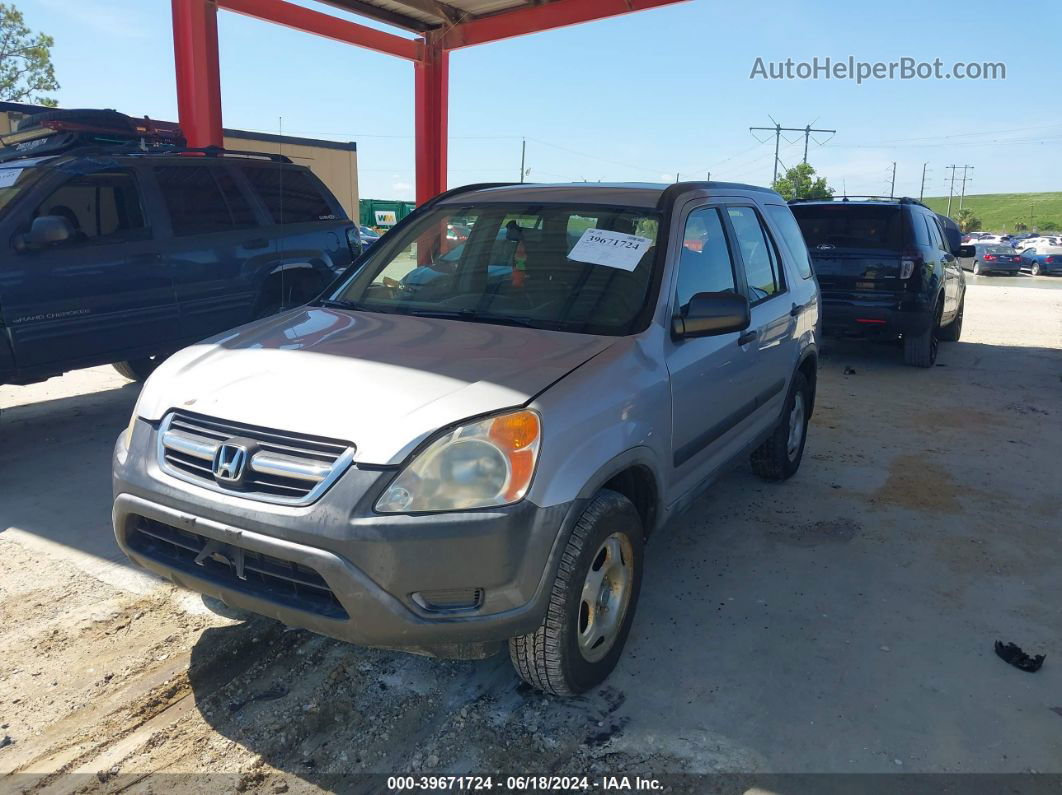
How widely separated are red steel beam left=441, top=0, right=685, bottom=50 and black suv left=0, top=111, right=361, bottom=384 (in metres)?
3.97

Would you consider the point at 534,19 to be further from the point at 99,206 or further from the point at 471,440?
the point at 471,440

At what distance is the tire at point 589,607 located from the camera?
2.56 m

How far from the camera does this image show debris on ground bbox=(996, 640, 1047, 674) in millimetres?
3150

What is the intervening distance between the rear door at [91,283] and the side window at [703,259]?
426cm

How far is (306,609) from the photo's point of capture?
235 cm

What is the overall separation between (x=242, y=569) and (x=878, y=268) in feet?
26.6

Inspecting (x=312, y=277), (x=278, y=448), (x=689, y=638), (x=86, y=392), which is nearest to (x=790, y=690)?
(x=689, y=638)

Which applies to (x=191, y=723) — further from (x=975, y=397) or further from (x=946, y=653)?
(x=975, y=397)

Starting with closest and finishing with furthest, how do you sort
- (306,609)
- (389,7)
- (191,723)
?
1. (306,609)
2. (191,723)
3. (389,7)

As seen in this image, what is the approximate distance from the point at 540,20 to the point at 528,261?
7.27 metres

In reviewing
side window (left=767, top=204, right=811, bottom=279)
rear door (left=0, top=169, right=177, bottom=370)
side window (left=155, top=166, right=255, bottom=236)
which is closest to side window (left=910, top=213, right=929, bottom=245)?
side window (left=767, top=204, right=811, bottom=279)

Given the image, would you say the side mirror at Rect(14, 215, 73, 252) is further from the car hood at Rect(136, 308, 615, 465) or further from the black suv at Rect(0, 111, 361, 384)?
the car hood at Rect(136, 308, 615, 465)

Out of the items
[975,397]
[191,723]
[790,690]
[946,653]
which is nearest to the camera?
[191,723]

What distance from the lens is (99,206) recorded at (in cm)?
586
